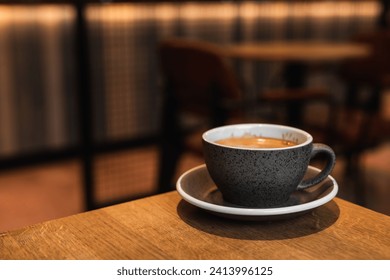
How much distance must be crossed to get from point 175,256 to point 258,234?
10 cm

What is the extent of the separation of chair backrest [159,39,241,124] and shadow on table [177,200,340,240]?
1.52 m

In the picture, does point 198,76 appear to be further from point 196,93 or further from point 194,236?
point 194,236

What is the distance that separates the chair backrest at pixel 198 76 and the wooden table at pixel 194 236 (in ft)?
4.99

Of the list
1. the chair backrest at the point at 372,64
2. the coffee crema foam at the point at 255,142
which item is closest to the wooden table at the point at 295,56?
the chair backrest at the point at 372,64

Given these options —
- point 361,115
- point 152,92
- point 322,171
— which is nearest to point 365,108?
point 361,115

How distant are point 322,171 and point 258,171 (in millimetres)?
110

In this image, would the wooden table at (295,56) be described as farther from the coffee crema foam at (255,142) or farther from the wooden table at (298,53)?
the coffee crema foam at (255,142)

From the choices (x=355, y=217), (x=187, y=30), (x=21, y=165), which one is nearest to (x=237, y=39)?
(x=187, y=30)

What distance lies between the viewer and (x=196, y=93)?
2.31 meters

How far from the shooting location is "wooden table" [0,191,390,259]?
588mm

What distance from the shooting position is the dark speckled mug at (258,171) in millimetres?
642

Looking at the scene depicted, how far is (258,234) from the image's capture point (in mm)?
632

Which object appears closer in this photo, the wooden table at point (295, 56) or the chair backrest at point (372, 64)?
the wooden table at point (295, 56)

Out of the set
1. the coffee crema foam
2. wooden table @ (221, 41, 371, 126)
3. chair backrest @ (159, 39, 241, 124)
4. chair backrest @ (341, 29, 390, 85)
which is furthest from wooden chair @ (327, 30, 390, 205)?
the coffee crema foam
